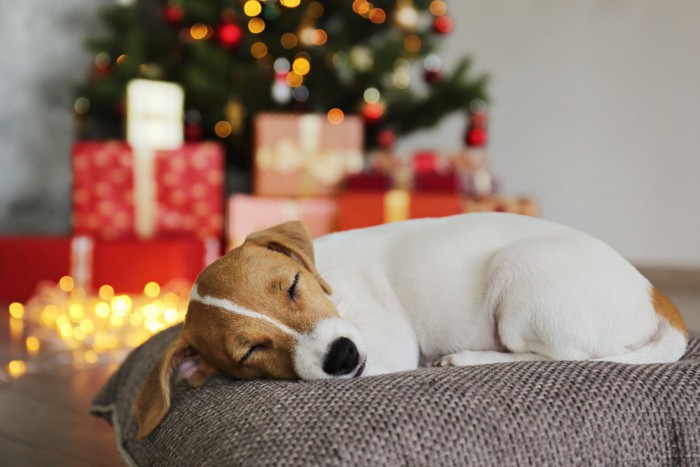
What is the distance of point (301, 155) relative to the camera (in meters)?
4.95

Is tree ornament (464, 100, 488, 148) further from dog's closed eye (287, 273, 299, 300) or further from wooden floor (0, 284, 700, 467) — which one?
dog's closed eye (287, 273, 299, 300)

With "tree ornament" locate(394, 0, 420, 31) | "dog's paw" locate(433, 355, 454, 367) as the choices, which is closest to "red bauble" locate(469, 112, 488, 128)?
"tree ornament" locate(394, 0, 420, 31)

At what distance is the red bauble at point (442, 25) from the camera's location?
5652mm

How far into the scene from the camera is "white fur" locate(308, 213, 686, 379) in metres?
1.68

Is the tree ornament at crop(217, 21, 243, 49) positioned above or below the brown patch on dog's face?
above

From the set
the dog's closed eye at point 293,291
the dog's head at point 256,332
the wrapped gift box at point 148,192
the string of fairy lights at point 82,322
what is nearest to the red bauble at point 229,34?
the wrapped gift box at point 148,192

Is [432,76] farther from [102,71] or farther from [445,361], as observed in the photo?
[445,361]

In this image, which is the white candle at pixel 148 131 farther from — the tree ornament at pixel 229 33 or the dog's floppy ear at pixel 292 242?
the dog's floppy ear at pixel 292 242

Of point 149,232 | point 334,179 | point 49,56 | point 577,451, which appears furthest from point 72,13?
point 577,451

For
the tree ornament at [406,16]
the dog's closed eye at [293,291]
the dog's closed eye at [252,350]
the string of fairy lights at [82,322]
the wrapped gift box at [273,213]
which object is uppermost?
the tree ornament at [406,16]

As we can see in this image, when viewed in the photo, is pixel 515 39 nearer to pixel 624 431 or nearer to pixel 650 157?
pixel 650 157

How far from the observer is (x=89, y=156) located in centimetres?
461

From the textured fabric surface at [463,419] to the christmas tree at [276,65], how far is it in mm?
4071

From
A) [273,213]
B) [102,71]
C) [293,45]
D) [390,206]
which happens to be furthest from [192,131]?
[390,206]
